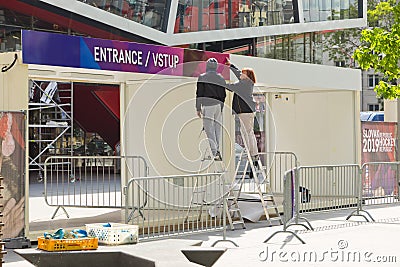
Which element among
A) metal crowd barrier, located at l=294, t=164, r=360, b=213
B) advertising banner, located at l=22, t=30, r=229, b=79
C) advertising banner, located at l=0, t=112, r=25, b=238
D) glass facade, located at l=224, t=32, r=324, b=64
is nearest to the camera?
advertising banner, located at l=0, t=112, r=25, b=238

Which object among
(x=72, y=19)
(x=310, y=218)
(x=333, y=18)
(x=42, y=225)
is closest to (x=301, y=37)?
(x=333, y=18)

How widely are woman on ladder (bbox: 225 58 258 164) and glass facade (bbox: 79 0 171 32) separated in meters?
7.83

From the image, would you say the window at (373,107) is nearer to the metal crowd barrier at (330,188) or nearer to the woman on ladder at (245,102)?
the metal crowd barrier at (330,188)

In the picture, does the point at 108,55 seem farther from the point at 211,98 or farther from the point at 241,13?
the point at 241,13

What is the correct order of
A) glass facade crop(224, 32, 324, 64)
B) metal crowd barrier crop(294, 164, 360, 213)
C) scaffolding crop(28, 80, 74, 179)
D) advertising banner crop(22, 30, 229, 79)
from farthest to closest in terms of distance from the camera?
scaffolding crop(28, 80, 74, 179), glass facade crop(224, 32, 324, 64), metal crowd barrier crop(294, 164, 360, 213), advertising banner crop(22, 30, 229, 79)

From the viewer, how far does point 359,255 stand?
11.1 meters

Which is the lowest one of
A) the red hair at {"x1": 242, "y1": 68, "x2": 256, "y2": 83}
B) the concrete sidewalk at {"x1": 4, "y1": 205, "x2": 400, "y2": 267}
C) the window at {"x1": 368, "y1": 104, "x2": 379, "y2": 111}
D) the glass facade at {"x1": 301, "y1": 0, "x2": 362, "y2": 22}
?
the concrete sidewalk at {"x1": 4, "y1": 205, "x2": 400, "y2": 267}

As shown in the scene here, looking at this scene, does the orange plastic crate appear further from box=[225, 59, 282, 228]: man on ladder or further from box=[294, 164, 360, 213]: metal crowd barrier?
box=[294, 164, 360, 213]: metal crowd barrier

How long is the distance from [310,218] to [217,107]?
3.34m

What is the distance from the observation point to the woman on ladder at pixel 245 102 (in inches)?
565

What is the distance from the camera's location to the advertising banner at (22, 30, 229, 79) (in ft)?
37.1

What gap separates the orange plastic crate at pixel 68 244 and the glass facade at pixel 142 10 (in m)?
13.4

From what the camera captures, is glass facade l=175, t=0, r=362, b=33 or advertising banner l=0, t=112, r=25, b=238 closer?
advertising banner l=0, t=112, r=25, b=238

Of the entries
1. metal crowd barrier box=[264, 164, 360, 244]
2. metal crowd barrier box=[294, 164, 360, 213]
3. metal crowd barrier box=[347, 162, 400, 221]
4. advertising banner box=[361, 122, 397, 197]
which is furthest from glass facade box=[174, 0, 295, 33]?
metal crowd barrier box=[347, 162, 400, 221]
